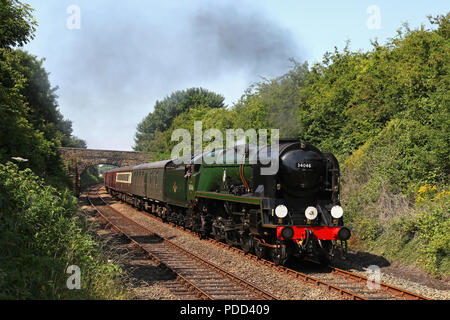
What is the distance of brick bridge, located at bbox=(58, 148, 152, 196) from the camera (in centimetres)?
5269

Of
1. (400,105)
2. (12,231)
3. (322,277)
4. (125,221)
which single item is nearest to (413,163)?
(400,105)

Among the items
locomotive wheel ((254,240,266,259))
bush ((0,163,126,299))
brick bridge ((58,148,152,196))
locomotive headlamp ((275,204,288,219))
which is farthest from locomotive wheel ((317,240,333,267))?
brick bridge ((58,148,152,196))

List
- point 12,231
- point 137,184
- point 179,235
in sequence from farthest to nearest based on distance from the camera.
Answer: point 137,184 < point 179,235 < point 12,231

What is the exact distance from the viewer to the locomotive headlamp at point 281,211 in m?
10.4

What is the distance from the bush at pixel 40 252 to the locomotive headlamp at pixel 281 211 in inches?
166

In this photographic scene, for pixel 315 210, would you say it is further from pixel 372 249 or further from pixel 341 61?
pixel 341 61

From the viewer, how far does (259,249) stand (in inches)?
469

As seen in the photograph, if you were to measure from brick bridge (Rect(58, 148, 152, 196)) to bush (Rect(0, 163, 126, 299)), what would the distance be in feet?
143

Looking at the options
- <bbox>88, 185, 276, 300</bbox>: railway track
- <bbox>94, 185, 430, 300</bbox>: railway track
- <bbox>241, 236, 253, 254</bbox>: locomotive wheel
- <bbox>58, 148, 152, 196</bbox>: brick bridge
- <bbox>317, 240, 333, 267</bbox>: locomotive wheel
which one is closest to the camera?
<bbox>94, 185, 430, 300</bbox>: railway track

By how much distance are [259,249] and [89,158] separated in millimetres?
47062

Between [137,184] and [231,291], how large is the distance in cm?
2149

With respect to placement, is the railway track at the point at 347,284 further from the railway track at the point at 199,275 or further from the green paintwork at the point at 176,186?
the green paintwork at the point at 176,186

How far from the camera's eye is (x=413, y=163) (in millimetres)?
14195

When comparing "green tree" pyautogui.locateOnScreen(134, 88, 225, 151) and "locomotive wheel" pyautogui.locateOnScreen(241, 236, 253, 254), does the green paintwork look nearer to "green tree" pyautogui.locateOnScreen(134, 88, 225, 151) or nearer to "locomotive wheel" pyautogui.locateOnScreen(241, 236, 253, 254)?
"locomotive wheel" pyautogui.locateOnScreen(241, 236, 253, 254)
